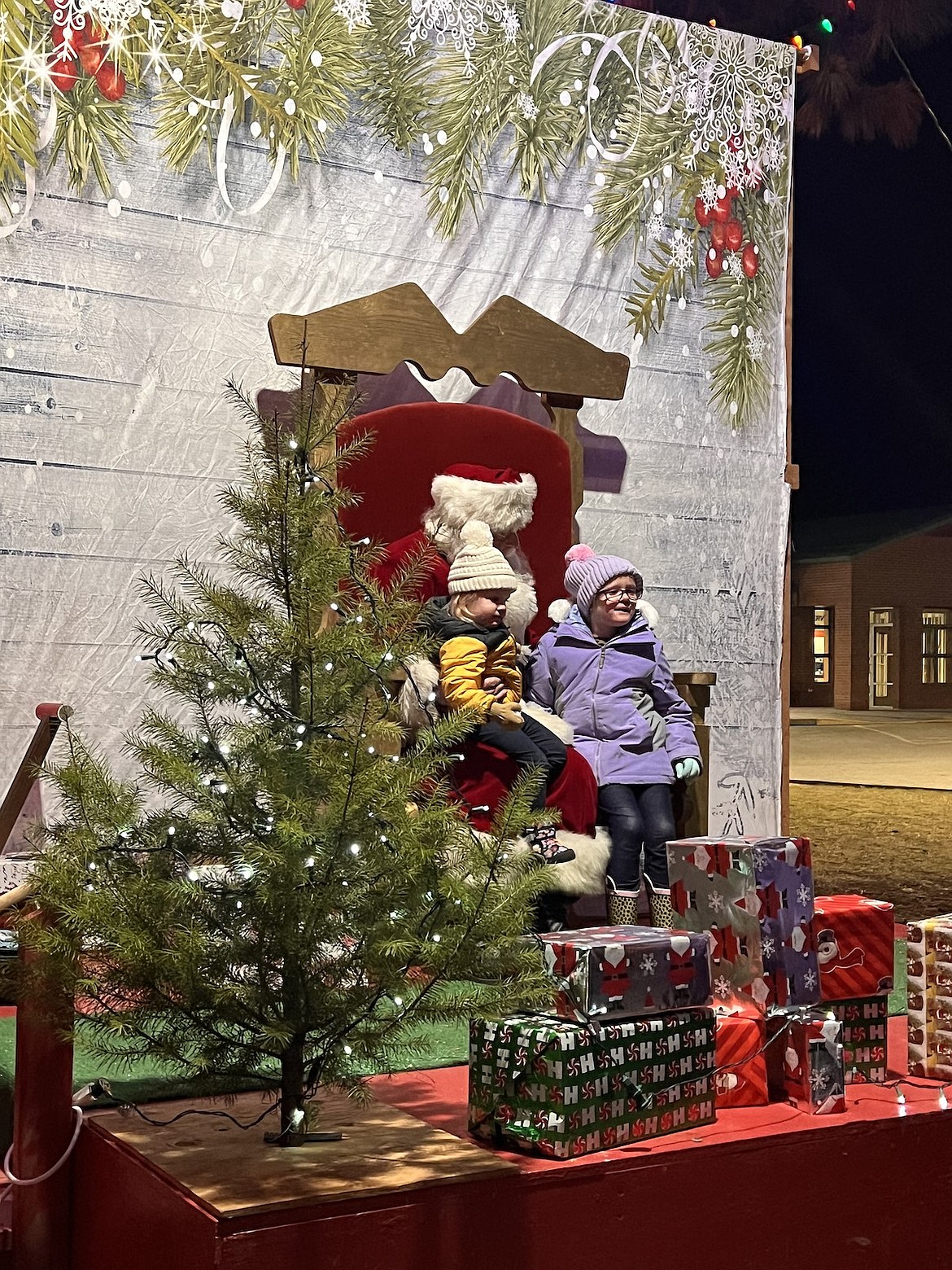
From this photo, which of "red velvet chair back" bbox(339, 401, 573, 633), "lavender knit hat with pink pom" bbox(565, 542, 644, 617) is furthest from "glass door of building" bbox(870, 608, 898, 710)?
"lavender knit hat with pink pom" bbox(565, 542, 644, 617)

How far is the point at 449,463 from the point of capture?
4195 mm

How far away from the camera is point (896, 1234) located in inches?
92.7

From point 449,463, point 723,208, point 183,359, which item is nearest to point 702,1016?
A: point 449,463

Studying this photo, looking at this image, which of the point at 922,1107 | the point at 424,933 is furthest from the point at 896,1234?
the point at 424,933

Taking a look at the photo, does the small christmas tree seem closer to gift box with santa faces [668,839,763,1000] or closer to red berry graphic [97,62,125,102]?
gift box with santa faces [668,839,763,1000]

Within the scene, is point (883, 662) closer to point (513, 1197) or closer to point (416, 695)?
point (416, 695)

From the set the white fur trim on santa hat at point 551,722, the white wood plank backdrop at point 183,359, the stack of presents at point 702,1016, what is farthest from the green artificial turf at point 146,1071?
the white wood plank backdrop at point 183,359

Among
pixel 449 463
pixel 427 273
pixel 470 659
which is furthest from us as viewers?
pixel 427 273

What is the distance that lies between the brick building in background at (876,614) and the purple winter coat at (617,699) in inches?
465

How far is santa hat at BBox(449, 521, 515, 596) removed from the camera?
369cm

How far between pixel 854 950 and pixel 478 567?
1.46 metres

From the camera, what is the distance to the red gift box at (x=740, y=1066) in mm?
2410

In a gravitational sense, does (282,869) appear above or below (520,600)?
below

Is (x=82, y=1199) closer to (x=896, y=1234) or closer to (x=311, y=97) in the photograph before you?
(x=896, y=1234)
